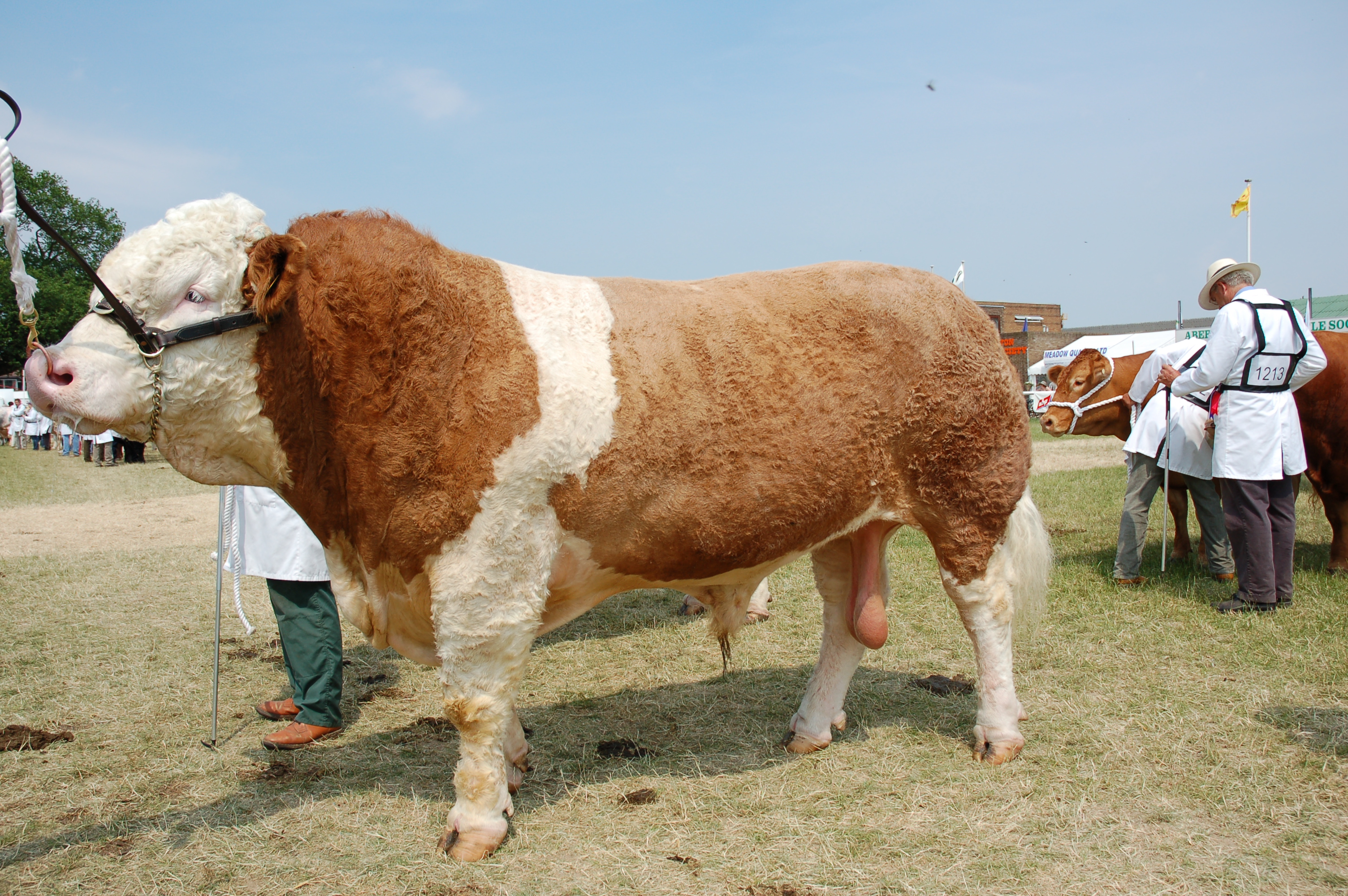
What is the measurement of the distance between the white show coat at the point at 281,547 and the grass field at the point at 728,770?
0.80 meters

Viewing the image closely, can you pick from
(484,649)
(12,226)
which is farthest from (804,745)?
(12,226)

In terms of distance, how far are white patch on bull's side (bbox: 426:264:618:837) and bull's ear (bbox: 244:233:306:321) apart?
72 cm

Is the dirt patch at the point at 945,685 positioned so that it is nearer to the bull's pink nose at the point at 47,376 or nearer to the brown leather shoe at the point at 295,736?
the brown leather shoe at the point at 295,736

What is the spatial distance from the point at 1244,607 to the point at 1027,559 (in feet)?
9.43

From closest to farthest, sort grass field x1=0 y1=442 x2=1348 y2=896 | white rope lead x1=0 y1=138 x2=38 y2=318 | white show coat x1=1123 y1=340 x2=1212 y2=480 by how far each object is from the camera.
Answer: white rope lead x1=0 y1=138 x2=38 y2=318, grass field x1=0 y1=442 x2=1348 y2=896, white show coat x1=1123 y1=340 x2=1212 y2=480

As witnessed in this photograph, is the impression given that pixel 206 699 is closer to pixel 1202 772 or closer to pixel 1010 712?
pixel 1010 712

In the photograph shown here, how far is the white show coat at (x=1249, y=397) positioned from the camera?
550cm

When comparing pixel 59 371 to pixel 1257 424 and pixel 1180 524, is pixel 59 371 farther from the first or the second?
pixel 1180 524

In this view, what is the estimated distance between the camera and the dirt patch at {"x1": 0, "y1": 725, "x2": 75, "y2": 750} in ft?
12.4

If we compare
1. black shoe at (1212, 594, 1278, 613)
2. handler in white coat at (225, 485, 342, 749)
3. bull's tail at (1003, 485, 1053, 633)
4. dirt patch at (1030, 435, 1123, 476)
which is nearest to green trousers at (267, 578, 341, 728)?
handler in white coat at (225, 485, 342, 749)

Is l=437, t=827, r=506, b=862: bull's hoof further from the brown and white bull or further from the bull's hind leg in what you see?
the bull's hind leg

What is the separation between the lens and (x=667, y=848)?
2910mm

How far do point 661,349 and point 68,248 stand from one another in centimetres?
186

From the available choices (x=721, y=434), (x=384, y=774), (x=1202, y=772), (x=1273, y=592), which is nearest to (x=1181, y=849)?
(x=1202, y=772)
